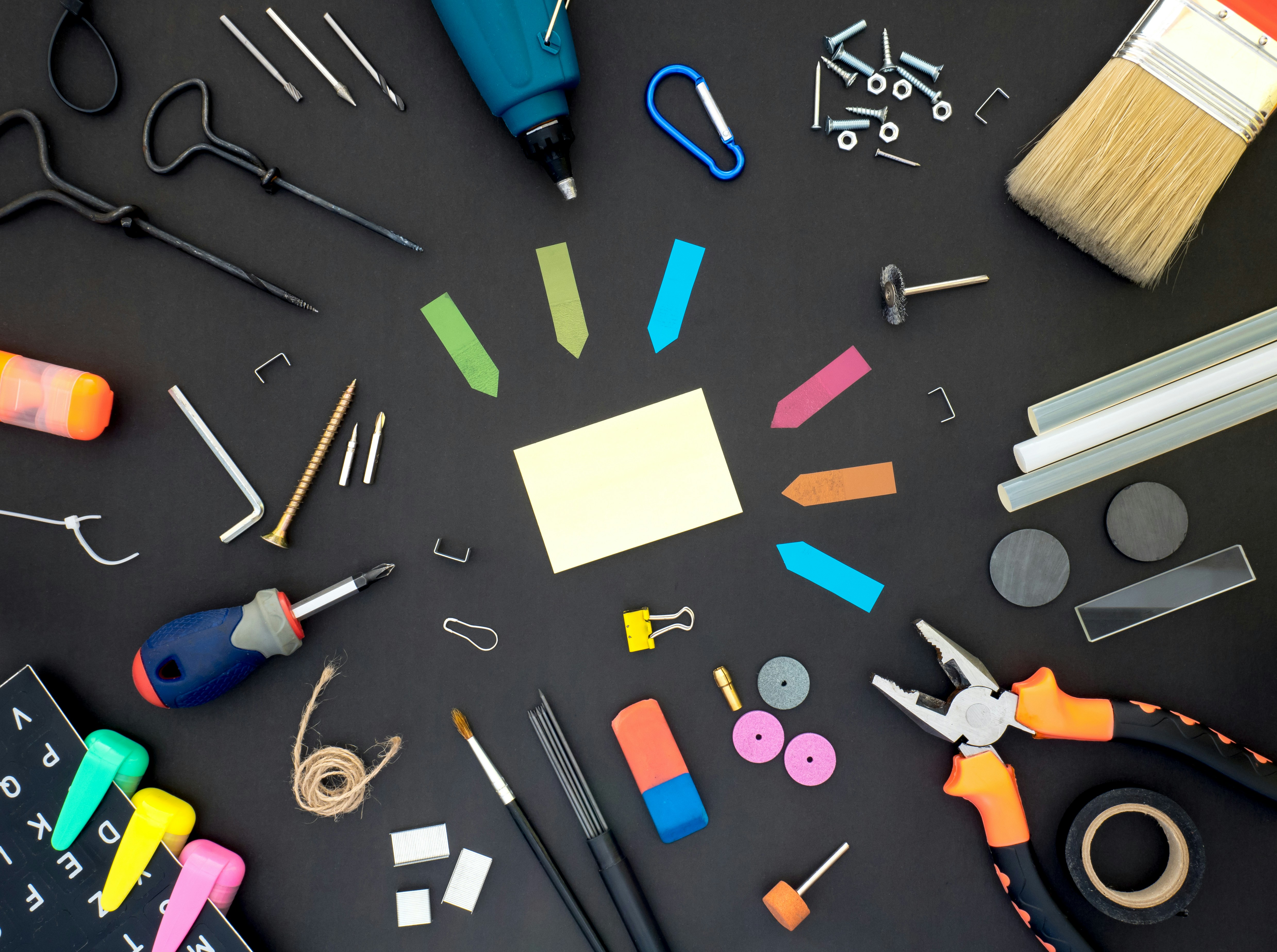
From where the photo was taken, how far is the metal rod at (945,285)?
144cm

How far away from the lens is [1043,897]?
1.37 metres

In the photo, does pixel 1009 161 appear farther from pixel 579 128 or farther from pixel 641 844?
pixel 641 844

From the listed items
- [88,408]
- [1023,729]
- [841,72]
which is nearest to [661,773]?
[1023,729]

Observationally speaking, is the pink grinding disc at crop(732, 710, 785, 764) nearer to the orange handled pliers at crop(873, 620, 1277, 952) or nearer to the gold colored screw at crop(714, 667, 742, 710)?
the gold colored screw at crop(714, 667, 742, 710)

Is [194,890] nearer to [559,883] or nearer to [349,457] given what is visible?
[559,883]

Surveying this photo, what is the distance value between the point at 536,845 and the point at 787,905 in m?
0.53

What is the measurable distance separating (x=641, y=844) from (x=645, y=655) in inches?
15.7

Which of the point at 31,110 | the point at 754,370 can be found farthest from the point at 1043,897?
the point at 31,110

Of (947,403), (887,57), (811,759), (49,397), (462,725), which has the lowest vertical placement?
(811,759)

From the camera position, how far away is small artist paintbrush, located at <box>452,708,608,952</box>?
145 cm

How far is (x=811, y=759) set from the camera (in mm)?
1490

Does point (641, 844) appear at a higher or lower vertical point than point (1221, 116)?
lower

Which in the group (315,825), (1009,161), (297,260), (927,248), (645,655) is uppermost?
(297,260)

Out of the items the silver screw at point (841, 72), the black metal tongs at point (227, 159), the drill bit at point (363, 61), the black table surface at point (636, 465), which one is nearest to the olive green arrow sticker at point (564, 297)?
the black table surface at point (636, 465)
